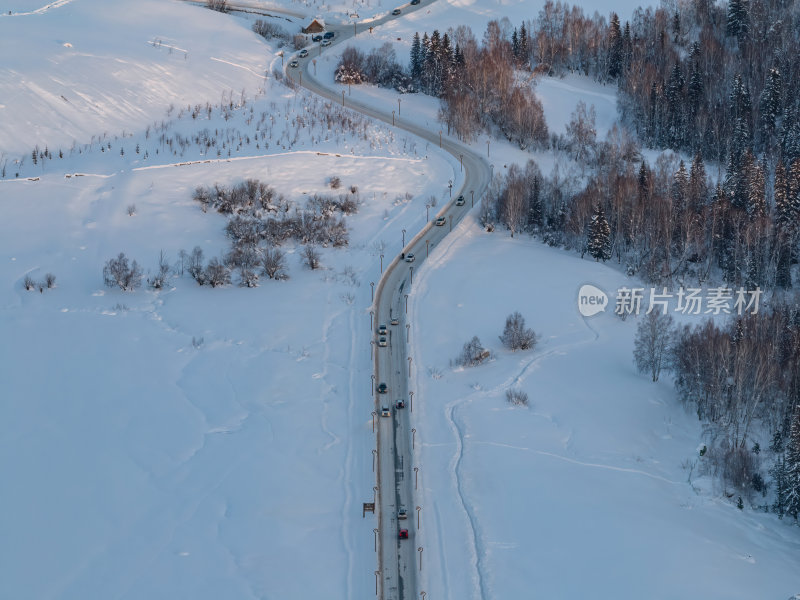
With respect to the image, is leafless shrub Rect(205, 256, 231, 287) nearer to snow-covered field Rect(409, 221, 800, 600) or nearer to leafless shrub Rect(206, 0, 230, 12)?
snow-covered field Rect(409, 221, 800, 600)

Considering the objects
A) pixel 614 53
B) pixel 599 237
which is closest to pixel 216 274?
pixel 599 237

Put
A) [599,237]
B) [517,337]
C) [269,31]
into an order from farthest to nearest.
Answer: [269,31] < [599,237] < [517,337]

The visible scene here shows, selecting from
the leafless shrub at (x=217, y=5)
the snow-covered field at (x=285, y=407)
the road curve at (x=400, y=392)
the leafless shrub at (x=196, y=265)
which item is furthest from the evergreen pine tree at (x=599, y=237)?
the leafless shrub at (x=217, y=5)

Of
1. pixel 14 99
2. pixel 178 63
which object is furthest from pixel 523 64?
pixel 14 99

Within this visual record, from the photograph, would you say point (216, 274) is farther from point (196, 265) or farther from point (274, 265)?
point (274, 265)

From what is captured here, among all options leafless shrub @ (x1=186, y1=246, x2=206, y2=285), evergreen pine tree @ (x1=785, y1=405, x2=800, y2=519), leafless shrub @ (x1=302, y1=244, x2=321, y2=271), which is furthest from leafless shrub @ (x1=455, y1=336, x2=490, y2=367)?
leafless shrub @ (x1=186, y1=246, x2=206, y2=285)
